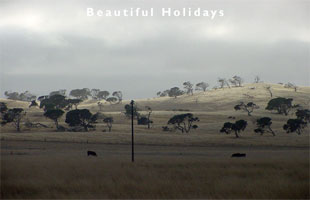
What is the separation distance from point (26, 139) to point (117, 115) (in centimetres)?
6332

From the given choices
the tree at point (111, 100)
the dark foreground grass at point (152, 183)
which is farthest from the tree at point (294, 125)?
the tree at point (111, 100)

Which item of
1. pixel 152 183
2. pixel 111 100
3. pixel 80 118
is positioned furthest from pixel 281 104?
pixel 152 183

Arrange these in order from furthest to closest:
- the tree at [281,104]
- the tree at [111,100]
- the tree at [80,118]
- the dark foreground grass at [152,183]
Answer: the tree at [111,100]
the tree at [281,104]
the tree at [80,118]
the dark foreground grass at [152,183]

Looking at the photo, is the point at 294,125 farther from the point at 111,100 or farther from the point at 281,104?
the point at 111,100

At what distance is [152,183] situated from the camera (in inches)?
783

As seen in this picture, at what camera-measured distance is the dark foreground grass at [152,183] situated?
17.6m

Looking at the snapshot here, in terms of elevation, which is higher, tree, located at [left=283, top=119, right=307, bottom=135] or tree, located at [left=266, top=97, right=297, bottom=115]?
tree, located at [left=266, top=97, right=297, bottom=115]

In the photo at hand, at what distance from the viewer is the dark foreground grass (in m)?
17.6

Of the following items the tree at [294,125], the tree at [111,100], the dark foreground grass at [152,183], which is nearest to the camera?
the dark foreground grass at [152,183]

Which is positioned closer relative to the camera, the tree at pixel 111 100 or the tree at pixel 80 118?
the tree at pixel 80 118

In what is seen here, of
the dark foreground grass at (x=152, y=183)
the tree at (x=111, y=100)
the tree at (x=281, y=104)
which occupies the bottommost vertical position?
the dark foreground grass at (x=152, y=183)

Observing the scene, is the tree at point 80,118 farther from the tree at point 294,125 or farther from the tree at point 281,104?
the tree at point 281,104

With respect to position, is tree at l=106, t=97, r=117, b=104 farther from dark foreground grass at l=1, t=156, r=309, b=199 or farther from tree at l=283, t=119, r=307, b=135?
dark foreground grass at l=1, t=156, r=309, b=199

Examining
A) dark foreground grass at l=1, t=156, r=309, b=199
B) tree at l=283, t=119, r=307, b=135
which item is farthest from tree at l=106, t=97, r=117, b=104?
dark foreground grass at l=1, t=156, r=309, b=199
